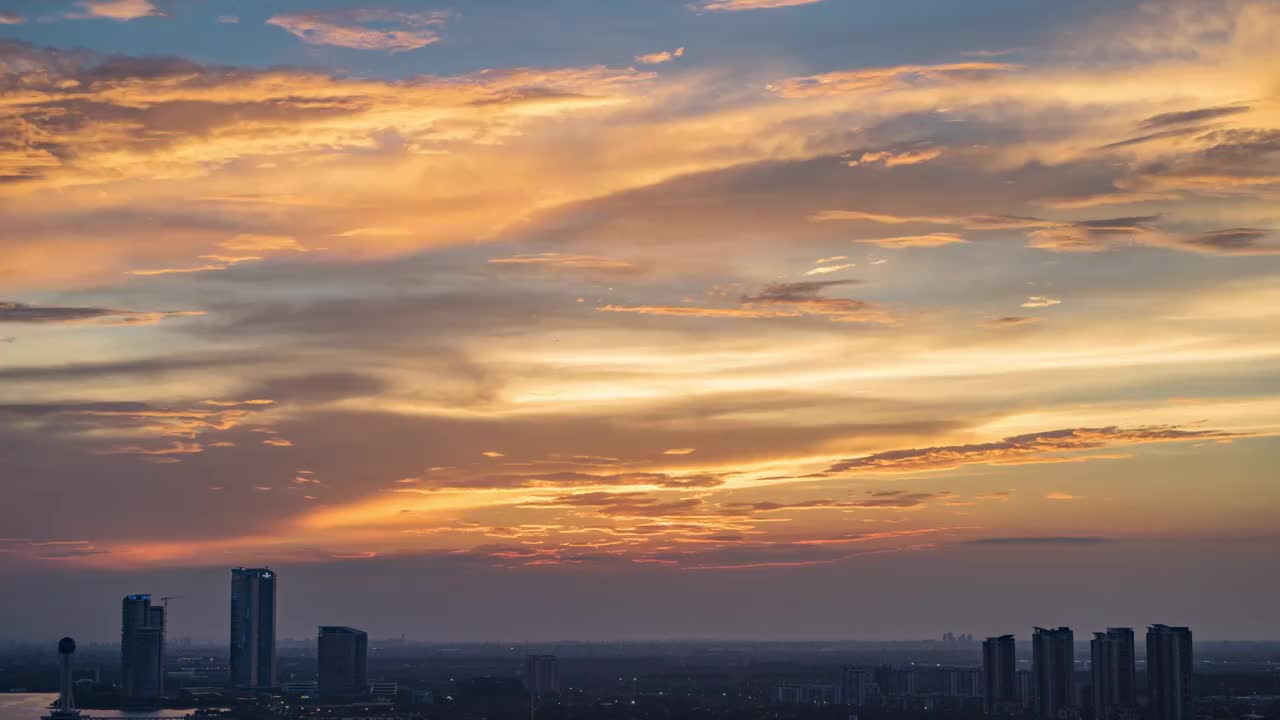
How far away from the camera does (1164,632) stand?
19675 centimetres

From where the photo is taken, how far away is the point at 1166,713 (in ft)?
650

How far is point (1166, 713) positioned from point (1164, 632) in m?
11.1
